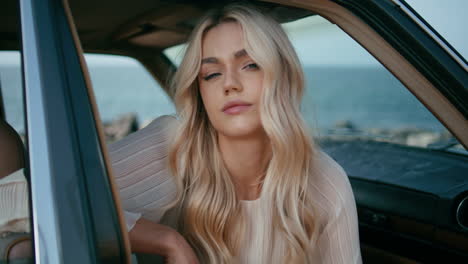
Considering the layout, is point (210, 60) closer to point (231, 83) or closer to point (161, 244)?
point (231, 83)

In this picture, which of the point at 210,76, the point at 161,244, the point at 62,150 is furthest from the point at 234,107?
the point at 62,150

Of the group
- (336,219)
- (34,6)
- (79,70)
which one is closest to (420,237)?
(336,219)

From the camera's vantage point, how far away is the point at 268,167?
1900 mm

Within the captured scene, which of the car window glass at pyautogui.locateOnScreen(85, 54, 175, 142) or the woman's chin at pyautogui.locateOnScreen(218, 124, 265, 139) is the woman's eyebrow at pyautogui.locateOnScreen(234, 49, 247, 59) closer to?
the woman's chin at pyautogui.locateOnScreen(218, 124, 265, 139)

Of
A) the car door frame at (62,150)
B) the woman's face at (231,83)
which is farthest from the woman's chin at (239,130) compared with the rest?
the car door frame at (62,150)

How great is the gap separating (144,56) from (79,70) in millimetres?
2170

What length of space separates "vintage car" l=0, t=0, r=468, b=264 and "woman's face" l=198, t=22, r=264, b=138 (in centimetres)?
21

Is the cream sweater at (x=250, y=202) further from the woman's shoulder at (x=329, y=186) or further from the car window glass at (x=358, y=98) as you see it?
the car window glass at (x=358, y=98)

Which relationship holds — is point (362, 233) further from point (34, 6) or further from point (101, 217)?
point (34, 6)

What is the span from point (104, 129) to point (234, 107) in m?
0.60

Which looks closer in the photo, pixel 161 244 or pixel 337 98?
pixel 161 244

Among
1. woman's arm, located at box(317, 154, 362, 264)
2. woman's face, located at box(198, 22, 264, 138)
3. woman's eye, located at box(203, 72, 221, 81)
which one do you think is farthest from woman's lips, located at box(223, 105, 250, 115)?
woman's arm, located at box(317, 154, 362, 264)

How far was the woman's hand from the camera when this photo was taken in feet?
4.64

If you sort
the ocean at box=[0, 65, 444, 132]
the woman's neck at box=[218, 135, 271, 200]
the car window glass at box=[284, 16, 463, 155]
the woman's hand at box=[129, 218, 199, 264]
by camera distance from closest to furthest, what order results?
the woman's hand at box=[129, 218, 199, 264]
the woman's neck at box=[218, 135, 271, 200]
the car window glass at box=[284, 16, 463, 155]
the ocean at box=[0, 65, 444, 132]
